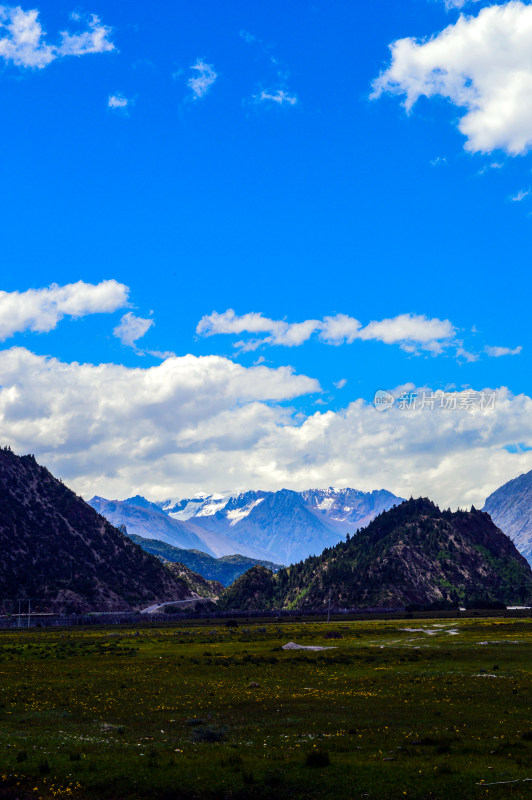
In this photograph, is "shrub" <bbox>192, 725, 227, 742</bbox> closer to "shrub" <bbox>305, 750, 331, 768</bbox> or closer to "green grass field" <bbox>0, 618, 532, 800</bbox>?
"green grass field" <bbox>0, 618, 532, 800</bbox>

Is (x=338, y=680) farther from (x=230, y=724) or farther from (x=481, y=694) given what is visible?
(x=230, y=724)

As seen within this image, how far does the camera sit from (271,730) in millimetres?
37531

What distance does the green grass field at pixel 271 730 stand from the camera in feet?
87.9

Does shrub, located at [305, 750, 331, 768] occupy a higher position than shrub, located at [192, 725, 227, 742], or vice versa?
shrub, located at [305, 750, 331, 768]

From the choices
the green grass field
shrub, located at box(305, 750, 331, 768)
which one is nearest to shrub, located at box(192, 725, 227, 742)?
the green grass field

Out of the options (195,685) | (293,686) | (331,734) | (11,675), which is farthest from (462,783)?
(11,675)

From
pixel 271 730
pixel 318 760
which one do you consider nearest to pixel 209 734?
pixel 271 730

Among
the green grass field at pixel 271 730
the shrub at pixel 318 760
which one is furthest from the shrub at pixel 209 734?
the shrub at pixel 318 760

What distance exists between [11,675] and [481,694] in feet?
162

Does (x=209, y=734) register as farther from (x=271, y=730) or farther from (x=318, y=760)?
(x=318, y=760)

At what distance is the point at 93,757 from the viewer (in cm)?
3133

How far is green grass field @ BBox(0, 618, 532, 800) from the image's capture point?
2680 centimetres

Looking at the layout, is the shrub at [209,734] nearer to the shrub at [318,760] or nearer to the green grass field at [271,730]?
the green grass field at [271,730]

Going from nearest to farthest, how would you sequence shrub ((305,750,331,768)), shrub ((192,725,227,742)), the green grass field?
the green grass field, shrub ((305,750,331,768)), shrub ((192,725,227,742))
